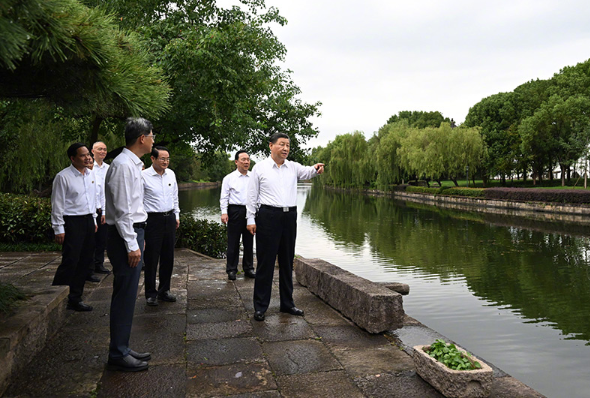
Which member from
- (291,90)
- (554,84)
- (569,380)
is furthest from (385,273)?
(554,84)

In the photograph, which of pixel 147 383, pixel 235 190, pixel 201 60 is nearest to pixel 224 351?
pixel 147 383

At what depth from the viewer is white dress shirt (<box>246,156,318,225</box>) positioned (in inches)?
175

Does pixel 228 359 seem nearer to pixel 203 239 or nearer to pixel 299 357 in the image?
pixel 299 357

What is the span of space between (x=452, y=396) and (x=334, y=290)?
6.77 ft

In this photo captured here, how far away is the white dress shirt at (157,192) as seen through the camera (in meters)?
4.95

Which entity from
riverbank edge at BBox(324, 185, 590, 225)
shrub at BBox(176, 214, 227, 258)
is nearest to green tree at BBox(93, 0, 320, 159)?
shrub at BBox(176, 214, 227, 258)

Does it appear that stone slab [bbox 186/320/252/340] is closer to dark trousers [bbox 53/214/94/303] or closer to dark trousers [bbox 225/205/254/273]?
dark trousers [bbox 53/214/94/303]

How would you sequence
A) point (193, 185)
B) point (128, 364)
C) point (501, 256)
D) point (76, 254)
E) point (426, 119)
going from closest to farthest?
1. point (128, 364)
2. point (76, 254)
3. point (501, 256)
4. point (426, 119)
5. point (193, 185)

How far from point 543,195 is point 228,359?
27506mm

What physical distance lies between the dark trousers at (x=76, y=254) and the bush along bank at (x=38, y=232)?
4626mm

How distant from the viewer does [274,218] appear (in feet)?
14.5

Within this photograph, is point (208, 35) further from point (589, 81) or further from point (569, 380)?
point (589, 81)

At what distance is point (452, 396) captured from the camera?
106 inches

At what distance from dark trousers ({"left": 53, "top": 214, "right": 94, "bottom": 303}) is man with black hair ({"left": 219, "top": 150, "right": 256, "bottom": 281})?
2.02 meters
